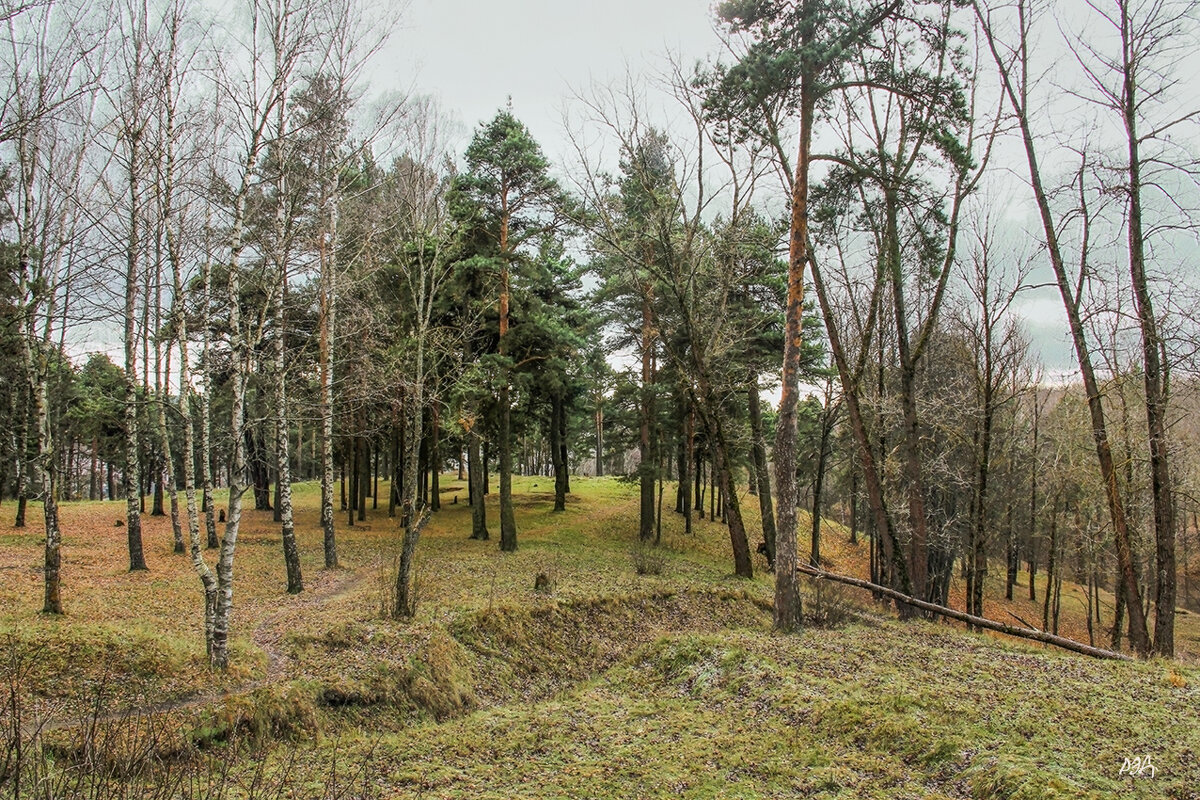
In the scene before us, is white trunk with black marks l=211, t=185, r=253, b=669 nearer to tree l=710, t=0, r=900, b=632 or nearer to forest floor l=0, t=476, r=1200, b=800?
forest floor l=0, t=476, r=1200, b=800

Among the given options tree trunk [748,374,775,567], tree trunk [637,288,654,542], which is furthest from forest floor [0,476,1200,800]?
tree trunk [637,288,654,542]

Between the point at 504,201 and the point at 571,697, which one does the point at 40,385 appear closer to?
the point at 571,697

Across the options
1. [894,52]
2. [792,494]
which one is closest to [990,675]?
[792,494]

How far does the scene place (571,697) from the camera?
26.1ft

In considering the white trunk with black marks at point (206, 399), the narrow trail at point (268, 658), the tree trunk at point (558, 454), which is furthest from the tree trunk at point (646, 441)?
the white trunk with black marks at point (206, 399)

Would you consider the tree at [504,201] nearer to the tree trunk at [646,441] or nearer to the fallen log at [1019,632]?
the tree trunk at [646,441]

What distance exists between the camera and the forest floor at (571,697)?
15.4 ft

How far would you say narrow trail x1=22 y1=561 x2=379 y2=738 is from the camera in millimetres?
5463

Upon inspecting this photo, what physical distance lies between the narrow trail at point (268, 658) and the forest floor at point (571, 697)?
5 cm

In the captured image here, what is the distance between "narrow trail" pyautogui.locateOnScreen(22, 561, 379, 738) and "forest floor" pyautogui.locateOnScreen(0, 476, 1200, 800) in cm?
5

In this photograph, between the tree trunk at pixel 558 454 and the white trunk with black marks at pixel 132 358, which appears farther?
the tree trunk at pixel 558 454

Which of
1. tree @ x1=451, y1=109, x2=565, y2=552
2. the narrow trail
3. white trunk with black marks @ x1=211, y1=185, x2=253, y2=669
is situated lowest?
the narrow trail

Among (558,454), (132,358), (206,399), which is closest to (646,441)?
(558,454)

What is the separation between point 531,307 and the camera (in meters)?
20.2
